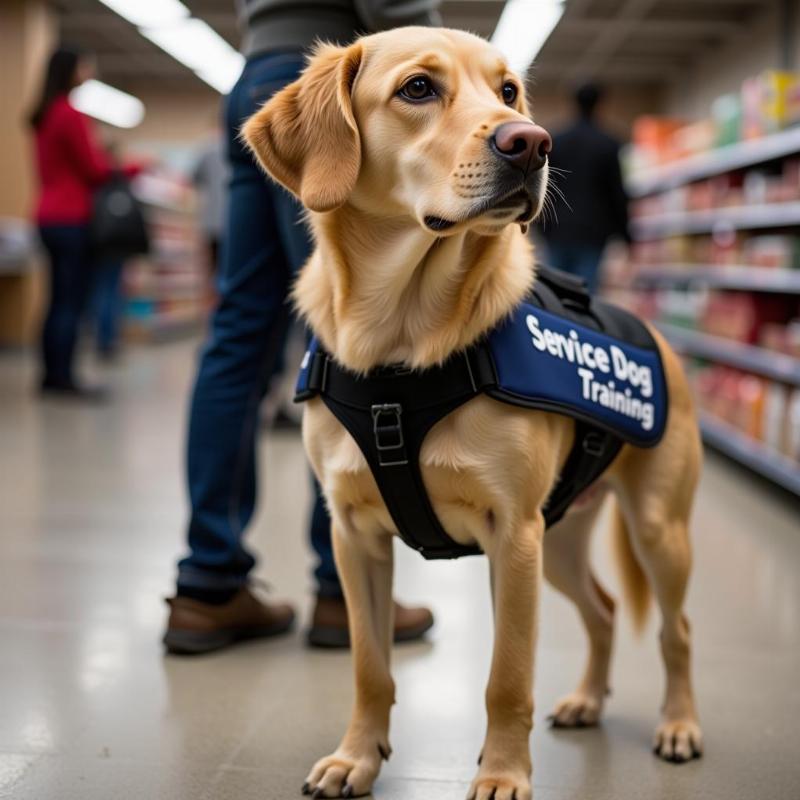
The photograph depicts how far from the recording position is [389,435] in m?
1.56

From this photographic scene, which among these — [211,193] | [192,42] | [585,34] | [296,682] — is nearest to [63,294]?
[211,193]

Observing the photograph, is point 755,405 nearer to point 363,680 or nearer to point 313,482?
point 313,482

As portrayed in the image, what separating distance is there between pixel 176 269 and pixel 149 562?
1210 cm

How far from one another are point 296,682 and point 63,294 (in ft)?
16.3

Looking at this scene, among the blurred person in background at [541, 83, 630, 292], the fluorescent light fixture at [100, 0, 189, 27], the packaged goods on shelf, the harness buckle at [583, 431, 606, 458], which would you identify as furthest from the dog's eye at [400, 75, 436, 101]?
the fluorescent light fixture at [100, 0, 189, 27]

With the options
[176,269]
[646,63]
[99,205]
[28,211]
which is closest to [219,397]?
[99,205]

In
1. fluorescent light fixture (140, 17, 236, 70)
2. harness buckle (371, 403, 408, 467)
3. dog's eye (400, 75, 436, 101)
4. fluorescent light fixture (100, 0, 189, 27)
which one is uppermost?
fluorescent light fixture (100, 0, 189, 27)

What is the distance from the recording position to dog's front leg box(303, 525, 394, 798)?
170 centimetres

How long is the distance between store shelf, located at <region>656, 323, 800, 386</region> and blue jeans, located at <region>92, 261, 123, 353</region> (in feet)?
17.4

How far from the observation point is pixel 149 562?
123 inches

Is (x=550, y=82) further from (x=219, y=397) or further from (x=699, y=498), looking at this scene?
(x=219, y=397)

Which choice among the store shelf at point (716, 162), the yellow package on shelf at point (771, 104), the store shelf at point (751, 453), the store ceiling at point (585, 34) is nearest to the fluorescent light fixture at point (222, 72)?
the store ceiling at point (585, 34)

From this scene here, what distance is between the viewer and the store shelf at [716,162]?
185 inches

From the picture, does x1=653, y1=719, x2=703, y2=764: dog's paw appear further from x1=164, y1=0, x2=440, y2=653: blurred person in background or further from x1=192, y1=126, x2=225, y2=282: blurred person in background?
x1=192, y1=126, x2=225, y2=282: blurred person in background
